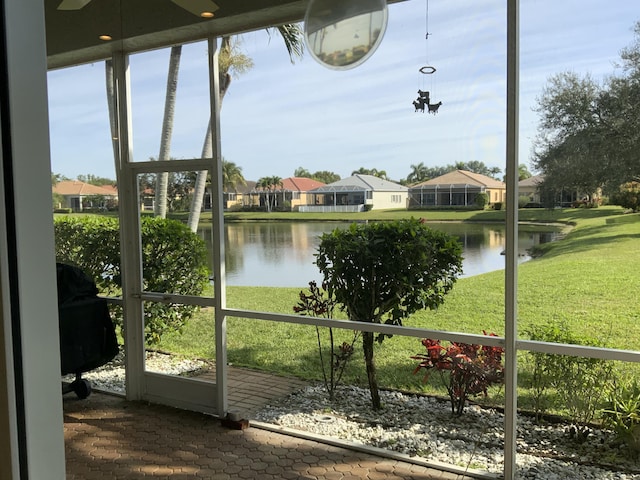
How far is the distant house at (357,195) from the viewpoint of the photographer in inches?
158

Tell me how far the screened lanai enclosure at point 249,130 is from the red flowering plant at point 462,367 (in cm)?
16

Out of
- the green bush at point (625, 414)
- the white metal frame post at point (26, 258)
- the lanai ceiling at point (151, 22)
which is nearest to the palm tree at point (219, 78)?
the lanai ceiling at point (151, 22)

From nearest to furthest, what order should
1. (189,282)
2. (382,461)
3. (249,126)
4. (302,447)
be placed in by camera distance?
(382,461) → (302,447) → (249,126) → (189,282)

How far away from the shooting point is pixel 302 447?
13.0ft

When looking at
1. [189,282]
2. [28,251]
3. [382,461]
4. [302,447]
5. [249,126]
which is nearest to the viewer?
[28,251]

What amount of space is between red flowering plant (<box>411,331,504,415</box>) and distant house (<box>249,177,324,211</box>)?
4.99 feet

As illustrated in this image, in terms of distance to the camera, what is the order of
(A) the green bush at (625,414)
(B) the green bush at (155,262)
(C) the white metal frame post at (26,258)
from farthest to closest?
1. (B) the green bush at (155,262)
2. (A) the green bush at (625,414)
3. (C) the white metal frame post at (26,258)

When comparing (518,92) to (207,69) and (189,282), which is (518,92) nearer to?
(207,69)

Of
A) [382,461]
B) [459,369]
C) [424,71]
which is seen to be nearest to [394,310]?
[459,369]

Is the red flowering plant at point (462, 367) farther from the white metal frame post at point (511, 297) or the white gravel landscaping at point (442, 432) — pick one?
the white metal frame post at point (511, 297)

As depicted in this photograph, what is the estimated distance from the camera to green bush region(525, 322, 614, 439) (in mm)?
3504

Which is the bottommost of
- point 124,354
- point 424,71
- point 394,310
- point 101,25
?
point 124,354

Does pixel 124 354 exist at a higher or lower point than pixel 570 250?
lower

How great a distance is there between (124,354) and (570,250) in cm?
403
